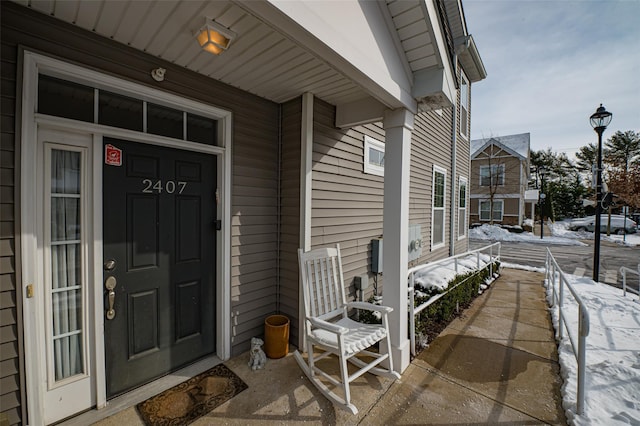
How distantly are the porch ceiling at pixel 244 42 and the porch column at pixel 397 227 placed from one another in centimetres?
26

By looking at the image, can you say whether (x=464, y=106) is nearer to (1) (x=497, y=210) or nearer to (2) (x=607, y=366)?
(2) (x=607, y=366)

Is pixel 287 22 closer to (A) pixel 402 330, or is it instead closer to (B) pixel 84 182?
(B) pixel 84 182

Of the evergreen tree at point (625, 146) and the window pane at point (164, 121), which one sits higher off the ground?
the evergreen tree at point (625, 146)

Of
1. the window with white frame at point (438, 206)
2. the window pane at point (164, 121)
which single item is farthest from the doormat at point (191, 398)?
the window with white frame at point (438, 206)

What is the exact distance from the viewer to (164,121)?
87.2 inches

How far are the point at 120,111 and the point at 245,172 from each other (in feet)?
3.57

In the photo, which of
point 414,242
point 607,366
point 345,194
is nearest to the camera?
point 607,366

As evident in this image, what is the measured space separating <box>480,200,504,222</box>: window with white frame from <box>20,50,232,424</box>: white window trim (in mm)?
19668

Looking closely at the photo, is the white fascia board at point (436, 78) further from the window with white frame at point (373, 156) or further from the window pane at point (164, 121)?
the window pane at point (164, 121)

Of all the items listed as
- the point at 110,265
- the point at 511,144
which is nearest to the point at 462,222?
the point at 110,265

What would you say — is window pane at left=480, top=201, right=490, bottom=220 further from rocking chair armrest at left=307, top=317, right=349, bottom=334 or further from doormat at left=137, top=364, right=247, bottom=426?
doormat at left=137, top=364, right=247, bottom=426

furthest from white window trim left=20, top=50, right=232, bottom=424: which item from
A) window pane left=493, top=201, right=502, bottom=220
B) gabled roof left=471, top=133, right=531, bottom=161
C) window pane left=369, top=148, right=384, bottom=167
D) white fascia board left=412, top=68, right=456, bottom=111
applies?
gabled roof left=471, top=133, right=531, bottom=161

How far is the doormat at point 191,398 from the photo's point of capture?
1856 millimetres

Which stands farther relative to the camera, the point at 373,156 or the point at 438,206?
the point at 438,206
